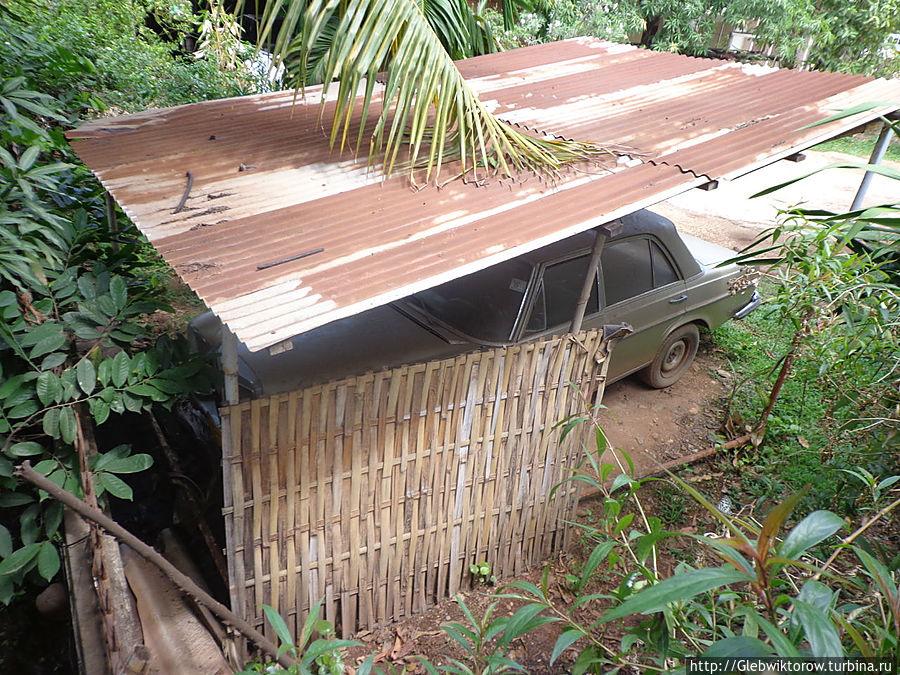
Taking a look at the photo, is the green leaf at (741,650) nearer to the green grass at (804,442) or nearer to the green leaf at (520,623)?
the green leaf at (520,623)

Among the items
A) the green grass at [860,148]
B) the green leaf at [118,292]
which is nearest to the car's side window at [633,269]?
the green leaf at [118,292]

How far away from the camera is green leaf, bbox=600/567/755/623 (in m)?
1.06

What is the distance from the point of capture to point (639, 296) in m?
4.41

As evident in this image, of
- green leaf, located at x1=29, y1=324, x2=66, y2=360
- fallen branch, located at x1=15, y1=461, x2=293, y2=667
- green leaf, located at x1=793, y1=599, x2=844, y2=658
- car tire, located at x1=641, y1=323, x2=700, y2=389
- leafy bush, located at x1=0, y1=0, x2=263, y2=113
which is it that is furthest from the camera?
car tire, located at x1=641, y1=323, x2=700, y2=389

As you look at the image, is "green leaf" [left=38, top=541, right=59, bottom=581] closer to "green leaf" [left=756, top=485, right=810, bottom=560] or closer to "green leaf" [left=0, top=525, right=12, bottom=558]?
"green leaf" [left=0, top=525, right=12, bottom=558]

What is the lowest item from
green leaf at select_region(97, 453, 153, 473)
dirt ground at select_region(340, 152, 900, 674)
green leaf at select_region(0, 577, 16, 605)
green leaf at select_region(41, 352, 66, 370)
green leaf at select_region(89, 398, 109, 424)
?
dirt ground at select_region(340, 152, 900, 674)

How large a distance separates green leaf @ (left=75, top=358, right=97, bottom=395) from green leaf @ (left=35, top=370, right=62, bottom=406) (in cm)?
8

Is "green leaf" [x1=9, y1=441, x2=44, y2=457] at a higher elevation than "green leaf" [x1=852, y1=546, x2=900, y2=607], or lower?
lower

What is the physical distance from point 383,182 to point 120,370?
1.50m

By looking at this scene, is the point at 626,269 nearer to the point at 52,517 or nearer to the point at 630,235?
the point at 630,235

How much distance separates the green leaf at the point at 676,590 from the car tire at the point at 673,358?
4.04 m

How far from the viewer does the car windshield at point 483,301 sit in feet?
12.2

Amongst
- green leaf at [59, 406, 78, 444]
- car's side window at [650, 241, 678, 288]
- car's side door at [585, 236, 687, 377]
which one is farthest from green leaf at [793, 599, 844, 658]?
car's side window at [650, 241, 678, 288]

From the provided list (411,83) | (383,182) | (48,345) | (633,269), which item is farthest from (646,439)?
(48,345)
